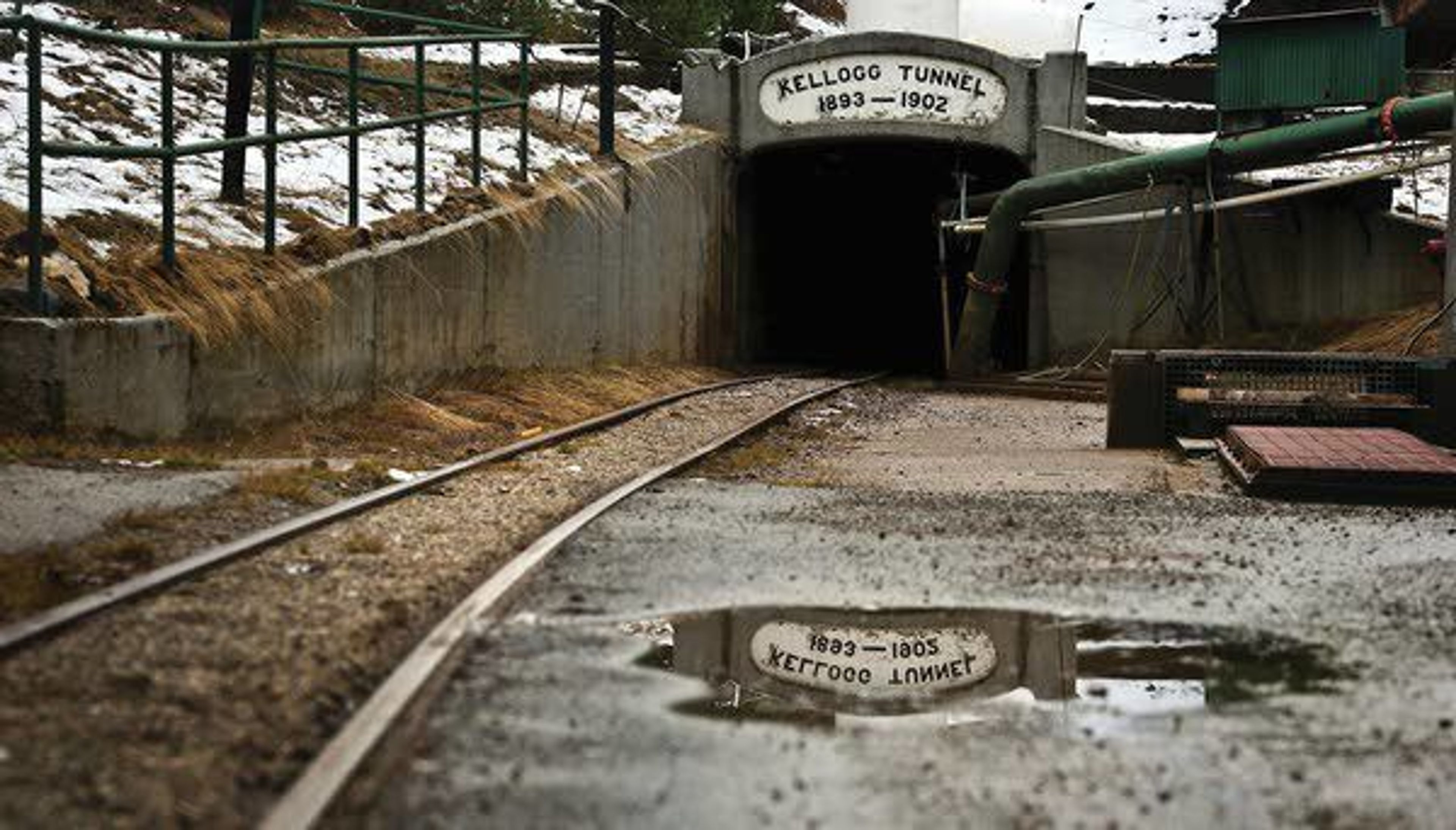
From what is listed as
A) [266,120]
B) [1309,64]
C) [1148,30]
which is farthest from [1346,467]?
[1148,30]

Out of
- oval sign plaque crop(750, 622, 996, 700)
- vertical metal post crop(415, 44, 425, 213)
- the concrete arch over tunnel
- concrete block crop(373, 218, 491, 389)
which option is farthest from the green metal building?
oval sign plaque crop(750, 622, 996, 700)

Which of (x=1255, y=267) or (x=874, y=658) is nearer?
(x=874, y=658)

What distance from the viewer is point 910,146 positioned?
85.7 ft

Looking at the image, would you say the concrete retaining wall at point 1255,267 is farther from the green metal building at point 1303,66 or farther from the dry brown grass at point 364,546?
the dry brown grass at point 364,546

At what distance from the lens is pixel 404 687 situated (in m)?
5.11

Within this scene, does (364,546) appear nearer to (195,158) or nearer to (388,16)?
(195,158)

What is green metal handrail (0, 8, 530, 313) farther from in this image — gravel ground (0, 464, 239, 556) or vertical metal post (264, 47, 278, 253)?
gravel ground (0, 464, 239, 556)

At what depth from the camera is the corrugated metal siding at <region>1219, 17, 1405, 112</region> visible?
2045cm

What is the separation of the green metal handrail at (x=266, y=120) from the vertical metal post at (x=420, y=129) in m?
0.01

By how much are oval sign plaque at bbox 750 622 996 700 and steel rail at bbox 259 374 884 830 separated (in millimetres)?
970

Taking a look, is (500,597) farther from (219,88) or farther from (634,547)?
(219,88)

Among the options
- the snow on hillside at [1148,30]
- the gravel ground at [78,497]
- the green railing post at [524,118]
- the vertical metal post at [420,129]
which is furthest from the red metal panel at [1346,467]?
the snow on hillside at [1148,30]

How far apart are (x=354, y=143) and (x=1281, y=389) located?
6.88m

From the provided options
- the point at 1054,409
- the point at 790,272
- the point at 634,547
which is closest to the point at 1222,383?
the point at 1054,409
